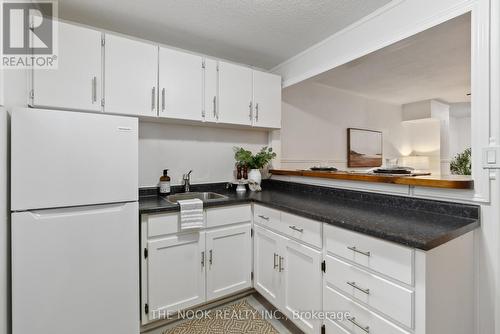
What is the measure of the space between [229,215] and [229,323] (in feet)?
2.66

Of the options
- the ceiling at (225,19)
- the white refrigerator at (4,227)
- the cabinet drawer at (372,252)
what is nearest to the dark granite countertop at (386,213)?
the cabinet drawer at (372,252)

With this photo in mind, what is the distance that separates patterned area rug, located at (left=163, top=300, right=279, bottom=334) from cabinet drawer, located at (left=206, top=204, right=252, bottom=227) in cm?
72

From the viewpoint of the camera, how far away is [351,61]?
1.95 m

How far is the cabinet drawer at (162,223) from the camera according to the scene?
1.68 metres

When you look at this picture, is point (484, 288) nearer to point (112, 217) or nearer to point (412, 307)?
point (412, 307)

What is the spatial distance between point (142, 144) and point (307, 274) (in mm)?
1780

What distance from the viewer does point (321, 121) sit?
3521 millimetres

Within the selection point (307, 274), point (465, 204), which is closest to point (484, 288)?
point (465, 204)

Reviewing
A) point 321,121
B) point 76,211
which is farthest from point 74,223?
point 321,121

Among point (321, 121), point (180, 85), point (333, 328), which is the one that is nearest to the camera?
point (333, 328)

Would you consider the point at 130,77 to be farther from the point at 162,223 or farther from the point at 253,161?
the point at 253,161

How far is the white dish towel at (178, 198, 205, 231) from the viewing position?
5.78 ft

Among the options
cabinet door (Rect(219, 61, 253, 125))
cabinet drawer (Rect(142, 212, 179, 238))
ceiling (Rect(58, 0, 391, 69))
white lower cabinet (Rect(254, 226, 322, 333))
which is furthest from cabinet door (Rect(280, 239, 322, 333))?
ceiling (Rect(58, 0, 391, 69))

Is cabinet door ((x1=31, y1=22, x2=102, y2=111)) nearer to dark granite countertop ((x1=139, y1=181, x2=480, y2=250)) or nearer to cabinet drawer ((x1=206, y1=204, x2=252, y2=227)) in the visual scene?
dark granite countertop ((x1=139, y1=181, x2=480, y2=250))
